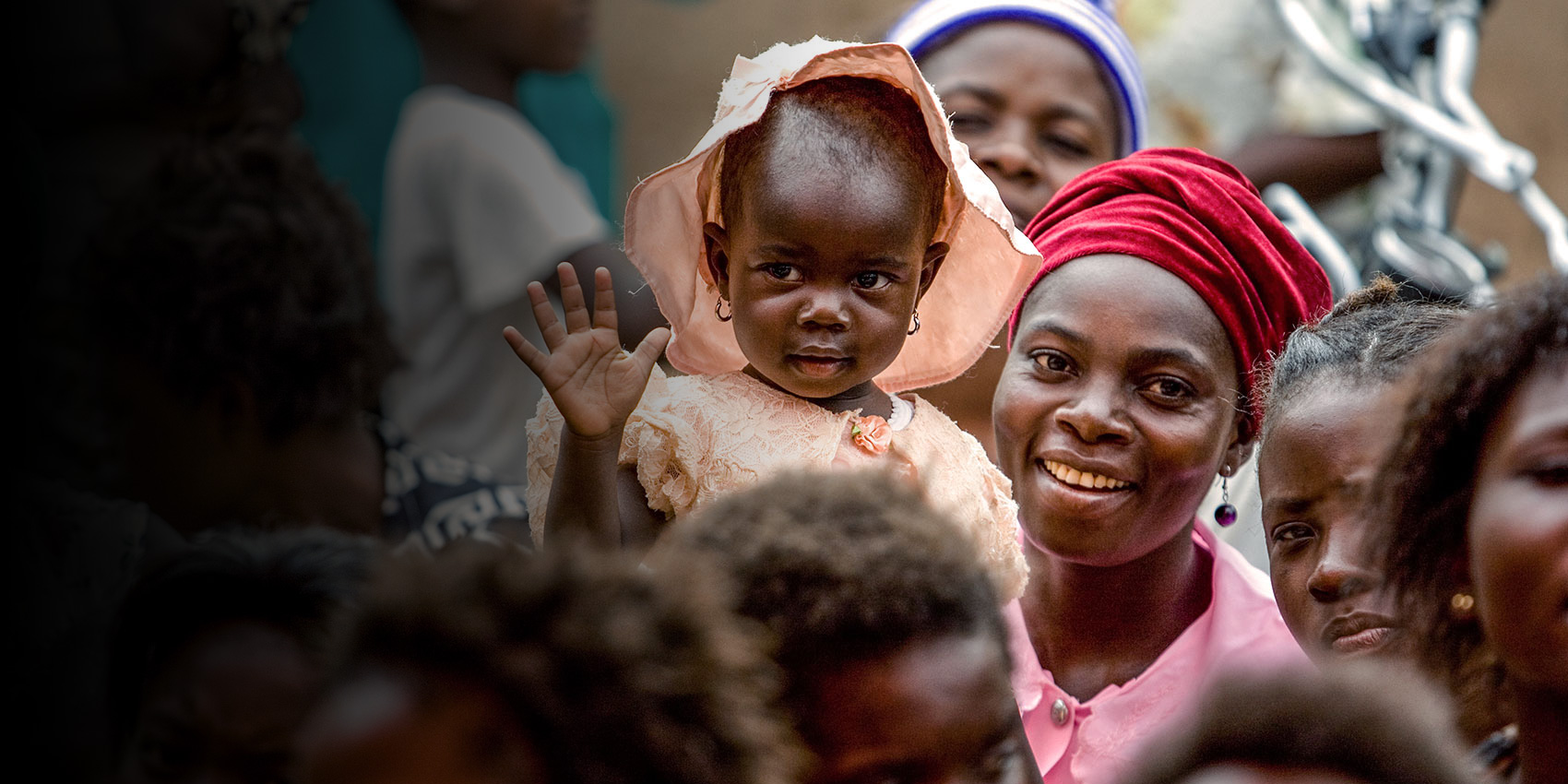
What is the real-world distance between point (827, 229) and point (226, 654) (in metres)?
1.09

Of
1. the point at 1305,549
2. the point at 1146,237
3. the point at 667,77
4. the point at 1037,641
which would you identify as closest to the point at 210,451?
the point at 1037,641

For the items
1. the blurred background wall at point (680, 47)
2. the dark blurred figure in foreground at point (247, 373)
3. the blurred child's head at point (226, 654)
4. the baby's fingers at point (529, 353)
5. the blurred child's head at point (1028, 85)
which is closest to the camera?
the blurred child's head at point (226, 654)

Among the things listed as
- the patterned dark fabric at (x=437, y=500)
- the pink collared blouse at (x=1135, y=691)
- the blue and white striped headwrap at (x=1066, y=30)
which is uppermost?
the blue and white striped headwrap at (x=1066, y=30)

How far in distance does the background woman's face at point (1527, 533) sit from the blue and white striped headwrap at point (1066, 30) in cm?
168

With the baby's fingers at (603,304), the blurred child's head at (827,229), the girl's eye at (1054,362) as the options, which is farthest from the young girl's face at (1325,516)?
the baby's fingers at (603,304)

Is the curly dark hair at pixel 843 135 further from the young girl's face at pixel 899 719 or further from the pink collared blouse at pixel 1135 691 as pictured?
the young girl's face at pixel 899 719

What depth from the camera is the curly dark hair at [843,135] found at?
232cm

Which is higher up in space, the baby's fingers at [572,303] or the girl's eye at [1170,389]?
the baby's fingers at [572,303]

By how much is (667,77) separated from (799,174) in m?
3.48

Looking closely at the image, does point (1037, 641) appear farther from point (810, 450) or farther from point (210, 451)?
point (210, 451)

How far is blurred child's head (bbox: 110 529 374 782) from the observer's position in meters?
1.74

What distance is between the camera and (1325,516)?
2.31 m

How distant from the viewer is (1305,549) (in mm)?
2330

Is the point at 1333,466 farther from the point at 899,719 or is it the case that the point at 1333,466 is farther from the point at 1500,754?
the point at 899,719
